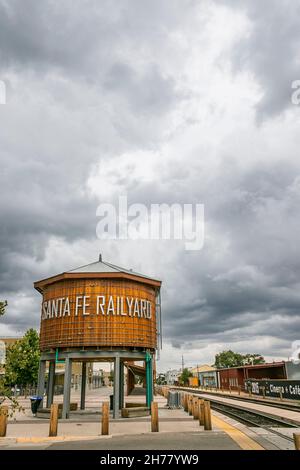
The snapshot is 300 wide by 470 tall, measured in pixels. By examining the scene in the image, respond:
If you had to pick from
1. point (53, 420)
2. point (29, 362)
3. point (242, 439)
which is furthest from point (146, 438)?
point (29, 362)

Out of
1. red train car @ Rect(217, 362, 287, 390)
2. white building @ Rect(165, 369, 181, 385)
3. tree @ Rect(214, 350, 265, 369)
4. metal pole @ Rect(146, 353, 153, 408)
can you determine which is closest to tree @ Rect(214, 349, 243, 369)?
tree @ Rect(214, 350, 265, 369)

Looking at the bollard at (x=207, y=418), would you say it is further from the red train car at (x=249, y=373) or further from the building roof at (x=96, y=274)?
the red train car at (x=249, y=373)

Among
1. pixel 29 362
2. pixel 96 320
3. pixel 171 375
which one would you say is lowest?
pixel 171 375

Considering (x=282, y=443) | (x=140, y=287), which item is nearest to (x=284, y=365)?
(x=140, y=287)

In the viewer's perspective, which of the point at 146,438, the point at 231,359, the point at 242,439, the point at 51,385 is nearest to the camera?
the point at 242,439

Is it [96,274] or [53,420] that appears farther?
[96,274]

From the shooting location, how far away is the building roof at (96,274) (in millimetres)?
23453

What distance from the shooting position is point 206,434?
1431cm

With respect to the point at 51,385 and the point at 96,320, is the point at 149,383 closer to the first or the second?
the point at 96,320

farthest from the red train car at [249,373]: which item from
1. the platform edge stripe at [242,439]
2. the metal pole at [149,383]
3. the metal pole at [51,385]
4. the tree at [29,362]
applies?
the platform edge stripe at [242,439]

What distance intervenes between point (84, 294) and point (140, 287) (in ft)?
12.4

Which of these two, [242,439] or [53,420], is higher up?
[53,420]

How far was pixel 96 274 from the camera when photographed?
23.4m
